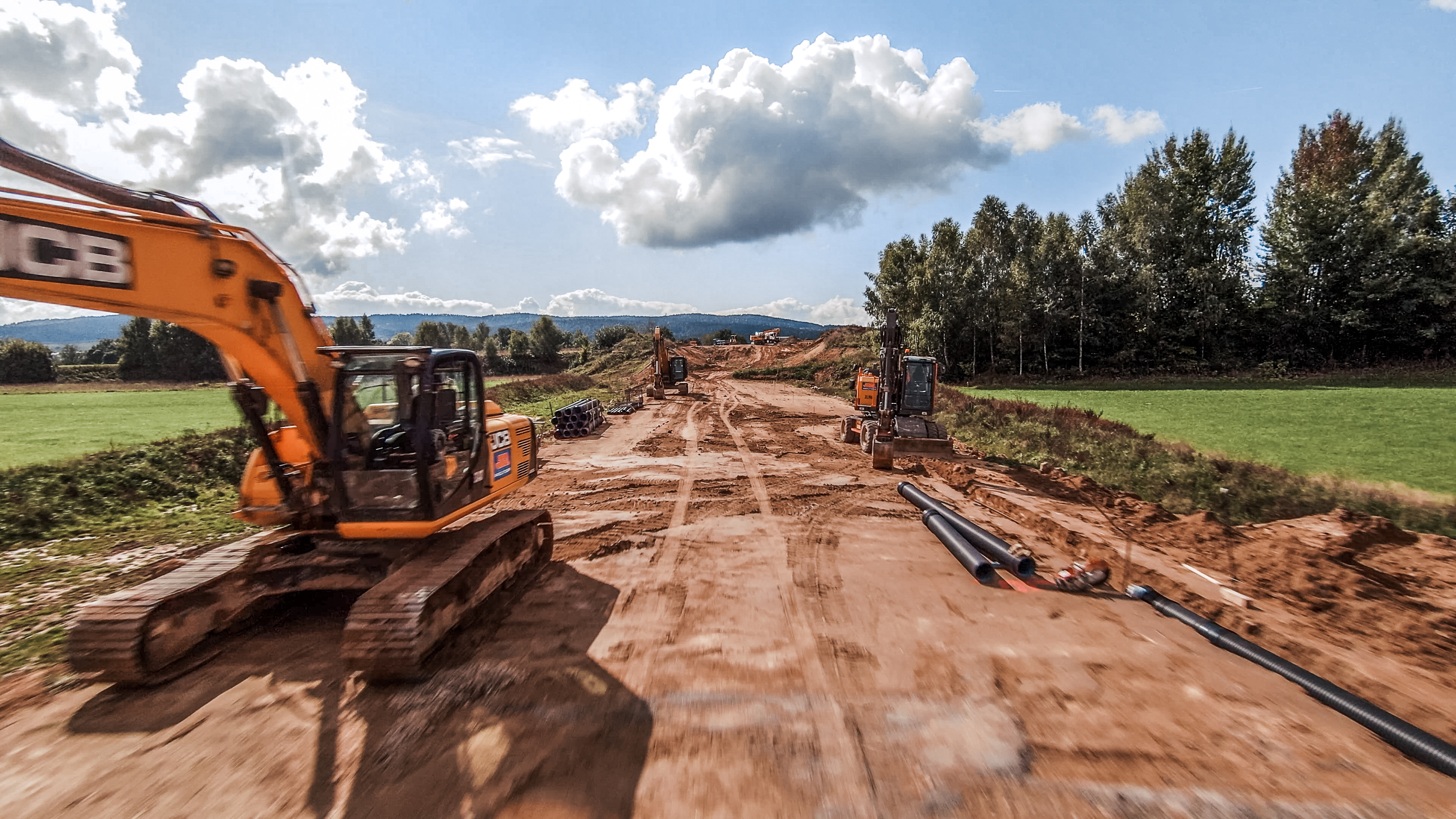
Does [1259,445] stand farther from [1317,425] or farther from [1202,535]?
[1202,535]

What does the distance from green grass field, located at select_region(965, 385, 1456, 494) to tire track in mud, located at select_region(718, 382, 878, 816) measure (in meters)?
12.8

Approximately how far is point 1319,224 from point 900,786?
1987 inches

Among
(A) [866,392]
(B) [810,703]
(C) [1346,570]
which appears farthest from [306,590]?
(A) [866,392]

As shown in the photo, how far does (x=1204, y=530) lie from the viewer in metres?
9.56

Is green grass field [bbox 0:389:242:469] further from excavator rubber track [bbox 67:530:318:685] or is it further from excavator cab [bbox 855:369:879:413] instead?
excavator cab [bbox 855:369:879:413]

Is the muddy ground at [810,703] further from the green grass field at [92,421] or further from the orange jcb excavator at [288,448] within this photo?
the green grass field at [92,421]

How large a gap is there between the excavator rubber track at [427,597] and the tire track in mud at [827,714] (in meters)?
3.19

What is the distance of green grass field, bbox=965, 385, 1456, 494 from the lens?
1305 cm

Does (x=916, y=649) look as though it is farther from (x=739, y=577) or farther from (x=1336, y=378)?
(x=1336, y=378)

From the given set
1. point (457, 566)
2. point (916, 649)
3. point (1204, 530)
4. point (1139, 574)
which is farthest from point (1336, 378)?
point (457, 566)

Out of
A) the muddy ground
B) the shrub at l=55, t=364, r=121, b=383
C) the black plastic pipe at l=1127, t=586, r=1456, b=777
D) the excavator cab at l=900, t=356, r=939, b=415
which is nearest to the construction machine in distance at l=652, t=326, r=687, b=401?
the excavator cab at l=900, t=356, r=939, b=415

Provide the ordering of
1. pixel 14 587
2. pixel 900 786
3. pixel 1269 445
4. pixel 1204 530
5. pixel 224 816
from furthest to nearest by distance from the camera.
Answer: pixel 1269 445 < pixel 1204 530 < pixel 14 587 < pixel 900 786 < pixel 224 816

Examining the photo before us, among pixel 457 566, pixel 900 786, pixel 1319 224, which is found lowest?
pixel 900 786

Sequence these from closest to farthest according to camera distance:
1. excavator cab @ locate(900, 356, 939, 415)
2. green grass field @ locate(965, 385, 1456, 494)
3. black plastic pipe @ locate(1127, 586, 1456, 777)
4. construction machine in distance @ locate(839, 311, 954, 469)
A: 1. black plastic pipe @ locate(1127, 586, 1456, 777)
2. green grass field @ locate(965, 385, 1456, 494)
3. construction machine in distance @ locate(839, 311, 954, 469)
4. excavator cab @ locate(900, 356, 939, 415)
